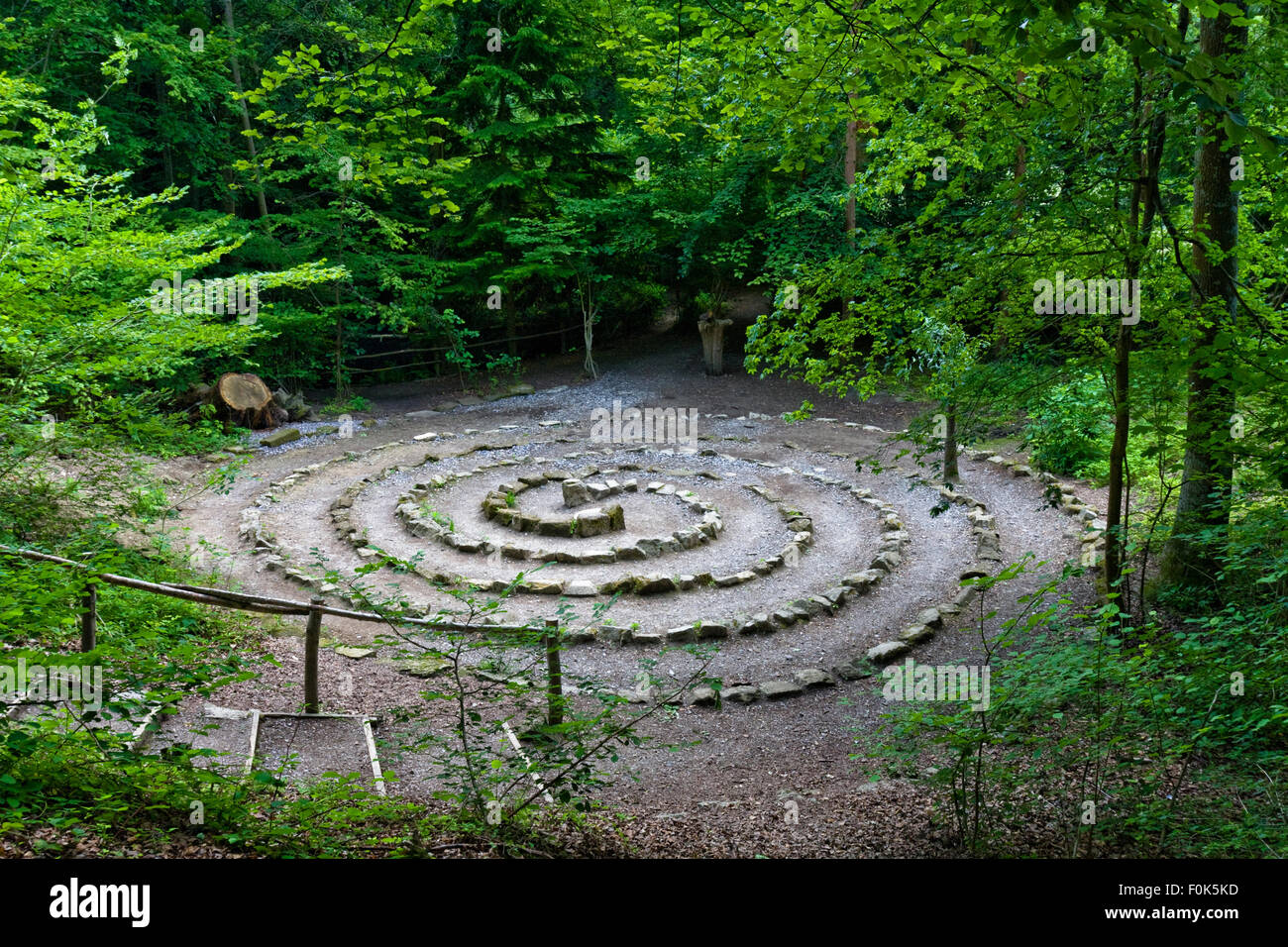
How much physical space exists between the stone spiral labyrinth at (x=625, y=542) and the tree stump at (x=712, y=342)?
175 inches

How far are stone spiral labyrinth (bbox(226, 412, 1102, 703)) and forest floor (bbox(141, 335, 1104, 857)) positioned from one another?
81 millimetres

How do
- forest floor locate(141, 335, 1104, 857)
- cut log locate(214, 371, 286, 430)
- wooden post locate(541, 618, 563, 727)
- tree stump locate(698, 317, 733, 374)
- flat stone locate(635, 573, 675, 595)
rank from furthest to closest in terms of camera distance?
tree stump locate(698, 317, 733, 374), cut log locate(214, 371, 286, 430), flat stone locate(635, 573, 675, 595), wooden post locate(541, 618, 563, 727), forest floor locate(141, 335, 1104, 857)

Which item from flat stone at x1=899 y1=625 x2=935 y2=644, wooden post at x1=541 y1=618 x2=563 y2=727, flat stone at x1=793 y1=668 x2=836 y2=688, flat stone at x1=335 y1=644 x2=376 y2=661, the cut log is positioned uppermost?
the cut log

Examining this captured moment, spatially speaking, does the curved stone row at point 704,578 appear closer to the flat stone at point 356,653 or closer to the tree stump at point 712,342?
the flat stone at point 356,653

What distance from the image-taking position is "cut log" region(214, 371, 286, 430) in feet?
47.2

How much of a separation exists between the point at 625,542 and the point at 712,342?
28.3 feet

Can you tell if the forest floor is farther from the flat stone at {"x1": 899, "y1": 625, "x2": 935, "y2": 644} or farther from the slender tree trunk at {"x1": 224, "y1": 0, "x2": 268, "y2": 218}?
the slender tree trunk at {"x1": 224, "y1": 0, "x2": 268, "y2": 218}

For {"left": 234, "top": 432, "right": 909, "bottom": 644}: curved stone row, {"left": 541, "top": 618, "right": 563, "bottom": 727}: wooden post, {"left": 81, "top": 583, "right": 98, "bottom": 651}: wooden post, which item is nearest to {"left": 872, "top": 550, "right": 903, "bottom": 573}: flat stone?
{"left": 234, "top": 432, "right": 909, "bottom": 644}: curved stone row

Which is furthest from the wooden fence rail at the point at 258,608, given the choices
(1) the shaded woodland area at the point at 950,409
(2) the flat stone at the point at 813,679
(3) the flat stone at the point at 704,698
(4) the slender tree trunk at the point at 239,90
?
(4) the slender tree trunk at the point at 239,90

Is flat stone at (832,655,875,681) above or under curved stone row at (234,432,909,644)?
under

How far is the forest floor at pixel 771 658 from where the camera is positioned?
4914mm

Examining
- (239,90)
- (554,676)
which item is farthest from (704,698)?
(239,90)

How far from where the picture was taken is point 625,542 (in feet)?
33.4
